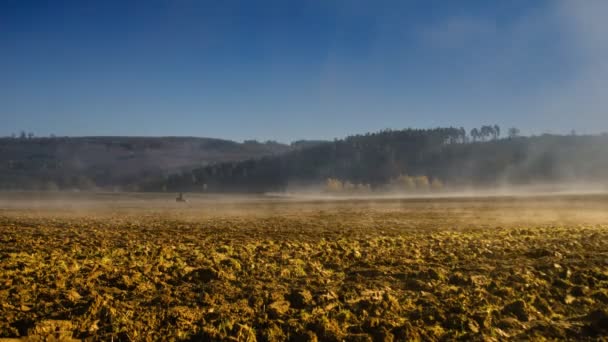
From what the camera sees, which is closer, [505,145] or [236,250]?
[236,250]

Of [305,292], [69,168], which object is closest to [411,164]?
[69,168]

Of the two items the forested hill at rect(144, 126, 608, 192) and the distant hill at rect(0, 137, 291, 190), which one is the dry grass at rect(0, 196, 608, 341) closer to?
the forested hill at rect(144, 126, 608, 192)

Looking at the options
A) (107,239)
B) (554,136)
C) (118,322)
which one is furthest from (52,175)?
(554,136)

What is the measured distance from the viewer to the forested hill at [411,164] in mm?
124750

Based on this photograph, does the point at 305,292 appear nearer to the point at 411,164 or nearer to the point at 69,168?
the point at 411,164

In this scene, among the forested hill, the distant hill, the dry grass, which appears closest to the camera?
the dry grass

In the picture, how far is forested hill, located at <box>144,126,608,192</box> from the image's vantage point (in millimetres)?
124750

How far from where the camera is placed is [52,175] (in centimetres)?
15188

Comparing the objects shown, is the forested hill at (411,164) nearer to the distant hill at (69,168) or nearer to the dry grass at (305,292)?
the distant hill at (69,168)

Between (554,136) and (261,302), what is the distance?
177 meters

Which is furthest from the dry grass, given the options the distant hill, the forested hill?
the distant hill

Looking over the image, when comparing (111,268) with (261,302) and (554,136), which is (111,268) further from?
(554,136)

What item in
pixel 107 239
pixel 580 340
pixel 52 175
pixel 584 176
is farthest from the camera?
pixel 52 175

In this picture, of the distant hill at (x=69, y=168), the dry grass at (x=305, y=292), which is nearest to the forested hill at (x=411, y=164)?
the distant hill at (x=69, y=168)
